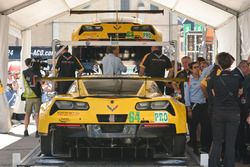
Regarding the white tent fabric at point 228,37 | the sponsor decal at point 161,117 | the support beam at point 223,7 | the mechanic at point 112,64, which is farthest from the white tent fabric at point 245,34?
the sponsor decal at point 161,117

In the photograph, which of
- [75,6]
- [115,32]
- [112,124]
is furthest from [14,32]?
[112,124]

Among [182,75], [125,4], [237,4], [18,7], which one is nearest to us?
[182,75]

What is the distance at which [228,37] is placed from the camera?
15.9 meters

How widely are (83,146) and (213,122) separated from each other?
1730mm

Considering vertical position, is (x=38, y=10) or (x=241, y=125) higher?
(x=38, y=10)

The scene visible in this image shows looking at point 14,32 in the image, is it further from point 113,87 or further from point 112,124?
point 112,124

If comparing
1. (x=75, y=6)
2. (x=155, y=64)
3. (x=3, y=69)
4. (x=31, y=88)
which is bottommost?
(x=31, y=88)

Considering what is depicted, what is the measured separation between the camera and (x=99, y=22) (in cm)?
1472

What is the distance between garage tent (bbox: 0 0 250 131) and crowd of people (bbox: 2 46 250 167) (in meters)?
2.04

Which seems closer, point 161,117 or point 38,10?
point 161,117

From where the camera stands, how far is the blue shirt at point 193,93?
31.6ft

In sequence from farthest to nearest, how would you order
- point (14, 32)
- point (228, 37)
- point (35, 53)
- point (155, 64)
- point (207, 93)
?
1. point (35, 53)
2. point (14, 32)
3. point (228, 37)
4. point (155, 64)
5. point (207, 93)

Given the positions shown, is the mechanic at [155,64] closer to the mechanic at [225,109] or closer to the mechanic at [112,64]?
the mechanic at [112,64]

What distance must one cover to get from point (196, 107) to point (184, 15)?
10270mm
